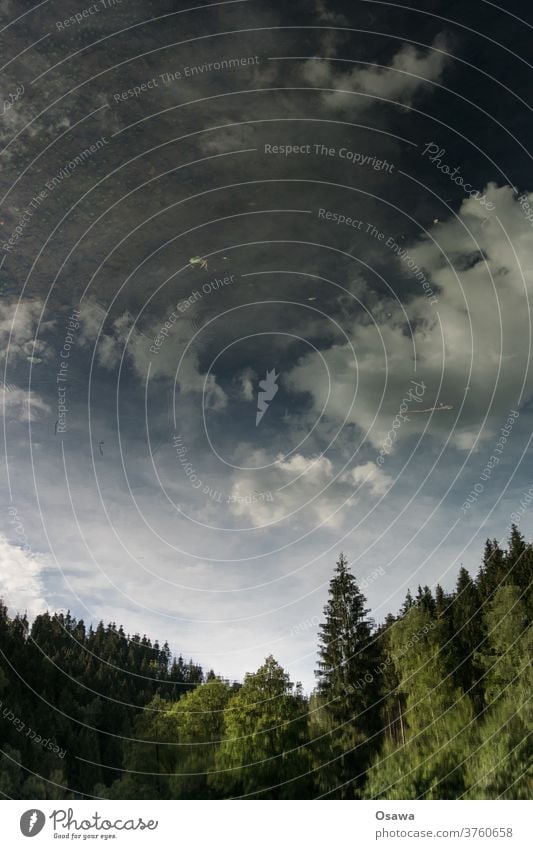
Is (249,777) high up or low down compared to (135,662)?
down

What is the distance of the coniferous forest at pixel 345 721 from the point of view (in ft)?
123

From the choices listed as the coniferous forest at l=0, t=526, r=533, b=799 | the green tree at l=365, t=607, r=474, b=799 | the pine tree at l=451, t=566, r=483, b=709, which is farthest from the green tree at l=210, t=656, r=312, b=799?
the pine tree at l=451, t=566, r=483, b=709

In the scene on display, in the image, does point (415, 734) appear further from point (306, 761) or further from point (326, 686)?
point (326, 686)

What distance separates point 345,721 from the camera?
53750mm

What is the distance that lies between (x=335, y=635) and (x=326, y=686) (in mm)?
5228

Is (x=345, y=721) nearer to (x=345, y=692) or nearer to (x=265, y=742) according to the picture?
(x=345, y=692)

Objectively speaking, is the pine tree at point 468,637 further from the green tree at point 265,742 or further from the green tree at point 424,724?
the green tree at point 265,742
